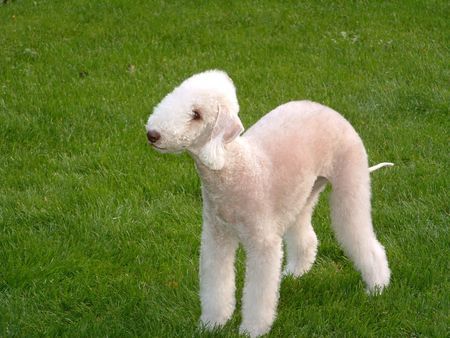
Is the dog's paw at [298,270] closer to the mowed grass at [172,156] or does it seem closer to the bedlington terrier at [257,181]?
the mowed grass at [172,156]

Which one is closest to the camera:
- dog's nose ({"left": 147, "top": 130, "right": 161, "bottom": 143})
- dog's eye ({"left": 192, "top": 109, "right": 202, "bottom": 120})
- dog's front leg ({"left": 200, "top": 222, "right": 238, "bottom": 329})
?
dog's nose ({"left": 147, "top": 130, "right": 161, "bottom": 143})

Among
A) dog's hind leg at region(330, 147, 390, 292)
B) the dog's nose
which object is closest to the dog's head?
the dog's nose

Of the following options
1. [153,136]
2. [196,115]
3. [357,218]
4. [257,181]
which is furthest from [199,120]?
[357,218]

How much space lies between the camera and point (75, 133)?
666 cm

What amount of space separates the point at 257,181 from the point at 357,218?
824mm

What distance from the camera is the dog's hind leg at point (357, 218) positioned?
425 centimetres

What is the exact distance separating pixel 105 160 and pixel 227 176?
254 cm

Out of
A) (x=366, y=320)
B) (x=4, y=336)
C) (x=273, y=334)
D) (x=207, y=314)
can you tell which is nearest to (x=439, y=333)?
(x=366, y=320)

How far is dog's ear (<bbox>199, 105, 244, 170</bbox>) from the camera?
11.3ft

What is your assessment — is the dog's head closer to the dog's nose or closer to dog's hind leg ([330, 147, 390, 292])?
the dog's nose

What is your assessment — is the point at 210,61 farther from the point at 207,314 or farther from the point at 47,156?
the point at 207,314

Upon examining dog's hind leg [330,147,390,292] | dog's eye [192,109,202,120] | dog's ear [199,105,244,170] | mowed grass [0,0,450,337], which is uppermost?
dog's eye [192,109,202,120]

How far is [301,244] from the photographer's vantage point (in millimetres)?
4633

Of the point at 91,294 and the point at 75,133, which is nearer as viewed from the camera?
the point at 91,294
